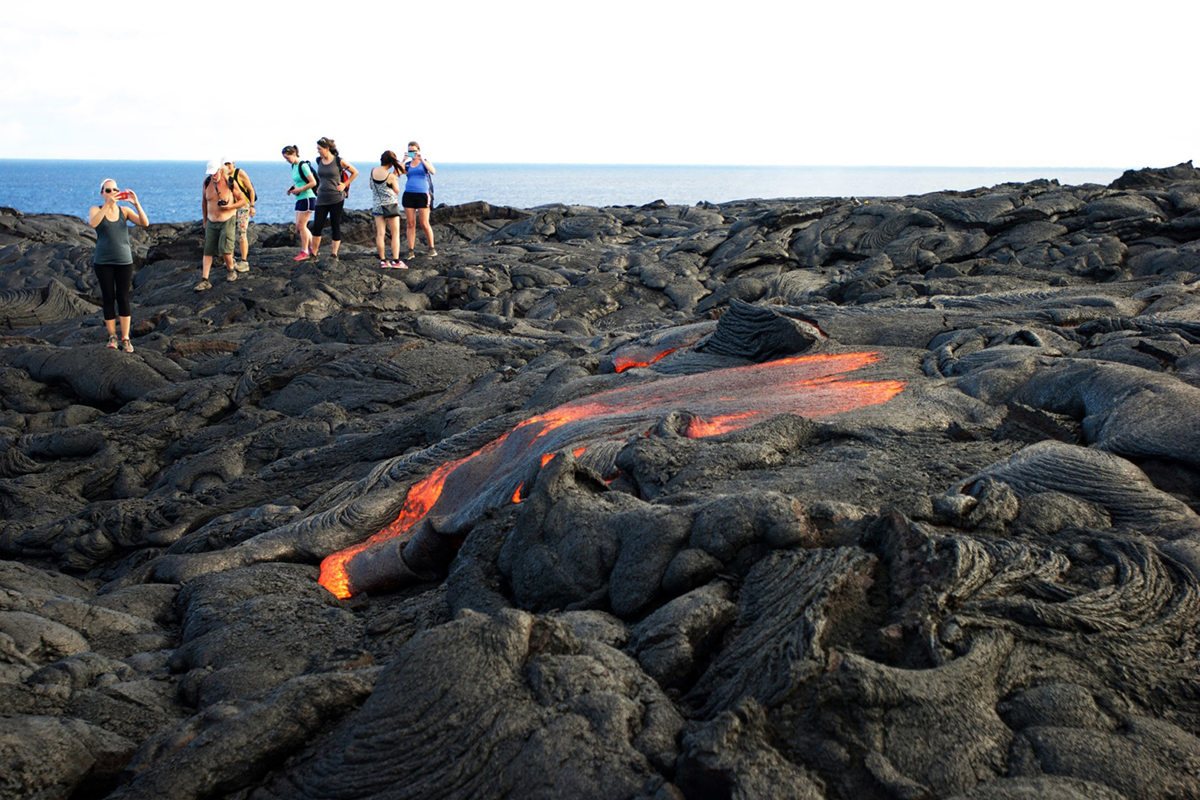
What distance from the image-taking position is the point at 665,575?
411 cm

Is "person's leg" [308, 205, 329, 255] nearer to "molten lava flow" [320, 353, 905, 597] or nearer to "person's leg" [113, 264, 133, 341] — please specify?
"person's leg" [113, 264, 133, 341]

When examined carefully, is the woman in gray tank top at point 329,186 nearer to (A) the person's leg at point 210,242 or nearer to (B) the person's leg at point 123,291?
(A) the person's leg at point 210,242

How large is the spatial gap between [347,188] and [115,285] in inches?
242

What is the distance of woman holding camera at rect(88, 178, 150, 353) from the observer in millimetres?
12172

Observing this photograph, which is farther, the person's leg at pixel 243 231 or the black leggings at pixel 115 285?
the person's leg at pixel 243 231

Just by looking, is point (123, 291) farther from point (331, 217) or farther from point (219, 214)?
point (331, 217)

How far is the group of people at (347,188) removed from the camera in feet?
56.3

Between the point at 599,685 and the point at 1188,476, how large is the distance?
3.31 meters

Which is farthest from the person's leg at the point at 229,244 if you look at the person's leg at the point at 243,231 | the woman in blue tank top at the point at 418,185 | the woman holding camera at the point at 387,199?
the woman in blue tank top at the point at 418,185

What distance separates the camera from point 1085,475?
4.36 meters

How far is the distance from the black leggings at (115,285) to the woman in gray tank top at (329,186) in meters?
5.07

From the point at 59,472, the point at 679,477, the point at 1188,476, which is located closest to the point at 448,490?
the point at 679,477

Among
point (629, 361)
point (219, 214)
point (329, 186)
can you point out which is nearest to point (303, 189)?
point (329, 186)

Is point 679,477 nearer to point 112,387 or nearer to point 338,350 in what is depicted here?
point 338,350
